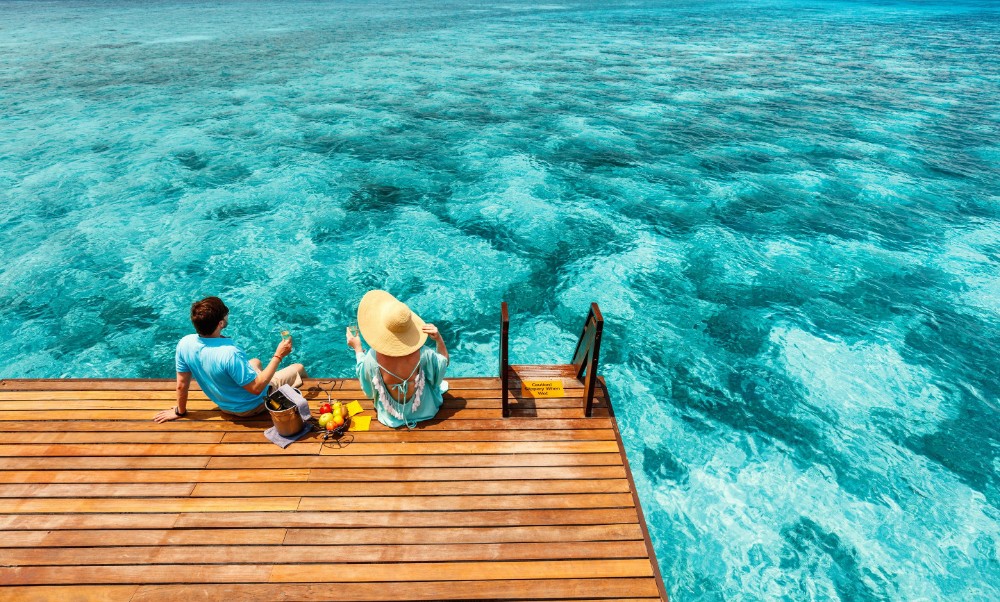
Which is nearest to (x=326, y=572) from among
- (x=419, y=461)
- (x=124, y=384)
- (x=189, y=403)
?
(x=419, y=461)

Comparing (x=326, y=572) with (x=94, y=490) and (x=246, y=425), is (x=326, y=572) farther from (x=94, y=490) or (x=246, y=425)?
(x=94, y=490)

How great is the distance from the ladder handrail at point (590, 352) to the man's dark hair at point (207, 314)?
4.02 m

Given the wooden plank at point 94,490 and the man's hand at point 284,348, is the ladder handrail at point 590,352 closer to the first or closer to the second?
the man's hand at point 284,348

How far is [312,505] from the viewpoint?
193 inches

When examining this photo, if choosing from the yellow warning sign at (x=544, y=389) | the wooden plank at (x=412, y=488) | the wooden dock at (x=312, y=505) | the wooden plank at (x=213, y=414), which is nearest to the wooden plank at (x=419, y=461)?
the wooden dock at (x=312, y=505)

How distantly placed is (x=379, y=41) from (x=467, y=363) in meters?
43.2

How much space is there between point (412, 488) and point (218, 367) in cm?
252

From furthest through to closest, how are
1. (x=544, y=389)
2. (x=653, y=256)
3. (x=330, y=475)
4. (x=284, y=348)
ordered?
(x=653, y=256), (x=544, y=389), (x=284, y=348), (x=330, y=475)

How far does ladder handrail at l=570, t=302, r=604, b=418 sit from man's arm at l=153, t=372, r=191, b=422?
4.73m

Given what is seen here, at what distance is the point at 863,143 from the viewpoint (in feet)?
64.6

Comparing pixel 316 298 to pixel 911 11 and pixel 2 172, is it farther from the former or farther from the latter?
pixel 911 11

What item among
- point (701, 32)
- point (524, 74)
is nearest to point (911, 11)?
point (701, 32)

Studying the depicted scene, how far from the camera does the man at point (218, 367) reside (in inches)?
198

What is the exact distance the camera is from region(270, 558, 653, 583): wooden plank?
14.2 ft
